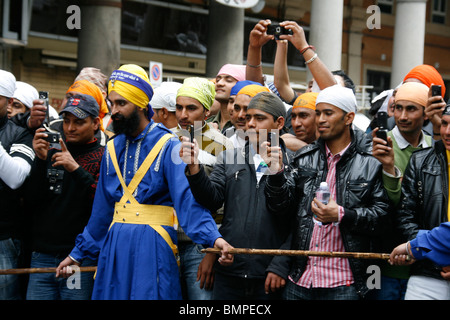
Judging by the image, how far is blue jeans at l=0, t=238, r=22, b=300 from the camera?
15.5ft

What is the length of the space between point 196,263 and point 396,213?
145 cm

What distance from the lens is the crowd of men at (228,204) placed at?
156 inches

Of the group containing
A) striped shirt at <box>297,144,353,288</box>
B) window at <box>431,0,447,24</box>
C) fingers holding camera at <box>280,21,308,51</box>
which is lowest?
striped shirt at <box>297,144,353,288</box>

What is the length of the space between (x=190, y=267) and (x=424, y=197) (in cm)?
170

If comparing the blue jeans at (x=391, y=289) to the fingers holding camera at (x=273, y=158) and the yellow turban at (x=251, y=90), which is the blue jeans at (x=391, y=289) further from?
the yellow turban at (x=251, y=90)

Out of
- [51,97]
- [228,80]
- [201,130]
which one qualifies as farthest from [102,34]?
[201,130]

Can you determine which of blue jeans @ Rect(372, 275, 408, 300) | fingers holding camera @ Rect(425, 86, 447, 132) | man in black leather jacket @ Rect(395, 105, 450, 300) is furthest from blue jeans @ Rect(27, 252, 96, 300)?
fingers holding camera @ Rect(425, 86, 447, 132)

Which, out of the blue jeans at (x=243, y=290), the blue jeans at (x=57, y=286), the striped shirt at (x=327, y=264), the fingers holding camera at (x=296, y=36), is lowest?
the blue jeans at (x=57, y=286)

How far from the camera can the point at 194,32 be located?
19125 mm

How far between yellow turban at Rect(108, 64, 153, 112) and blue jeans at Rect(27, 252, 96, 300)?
1248 mm

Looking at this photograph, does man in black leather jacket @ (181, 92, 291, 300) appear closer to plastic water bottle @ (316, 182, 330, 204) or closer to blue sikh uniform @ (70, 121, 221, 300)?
blue sikh uniform @ (70, 121, 221, 300)

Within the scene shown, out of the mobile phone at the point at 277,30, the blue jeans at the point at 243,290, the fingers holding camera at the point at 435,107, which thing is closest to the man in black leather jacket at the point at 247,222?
the blue jeans at the point at 243,290

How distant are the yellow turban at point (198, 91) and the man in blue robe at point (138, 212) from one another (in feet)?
2.93
